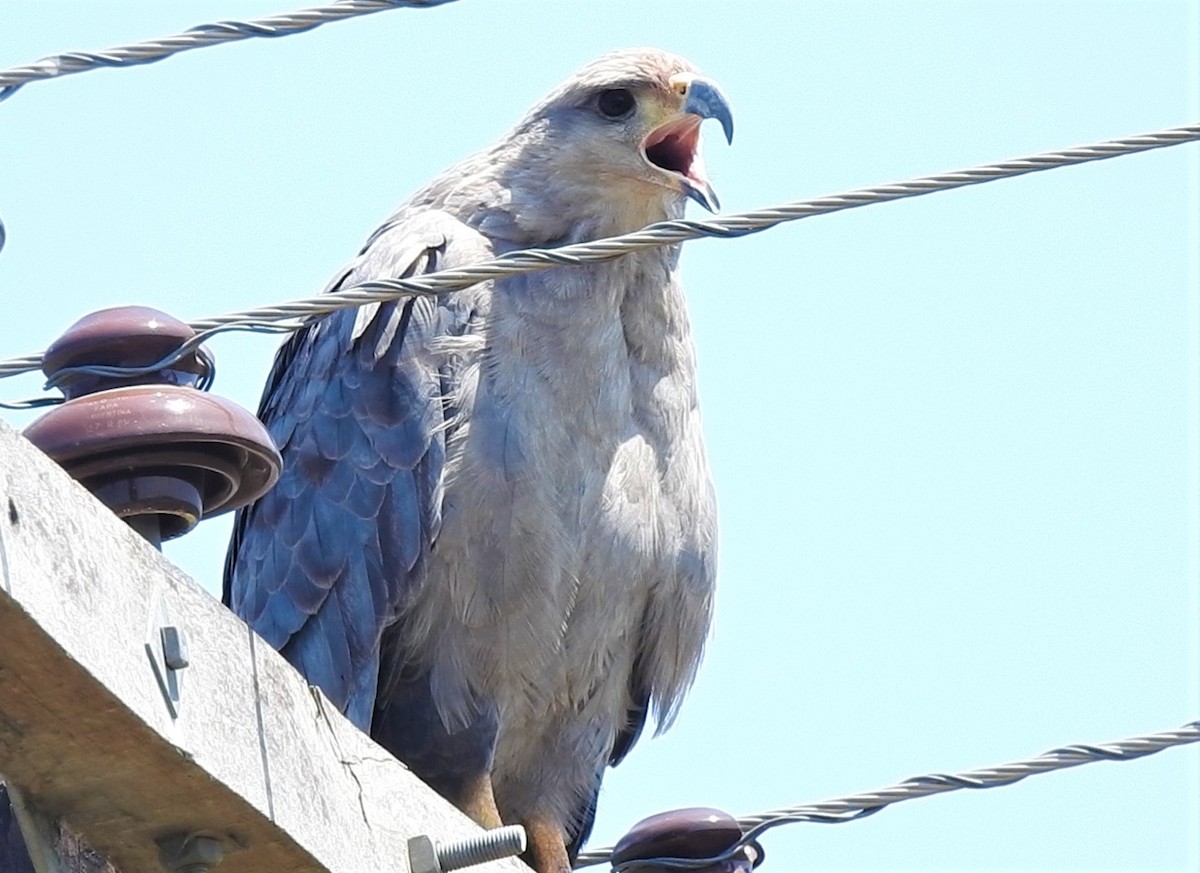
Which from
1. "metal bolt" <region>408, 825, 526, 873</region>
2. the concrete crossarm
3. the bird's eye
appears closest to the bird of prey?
the bird's eye

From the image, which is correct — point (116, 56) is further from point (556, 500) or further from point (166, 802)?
point (556, 500)

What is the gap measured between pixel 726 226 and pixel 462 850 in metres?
1.32

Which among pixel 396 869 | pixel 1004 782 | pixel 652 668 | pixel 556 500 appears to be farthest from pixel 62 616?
pixel 652 668

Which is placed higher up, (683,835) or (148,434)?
(148,434)

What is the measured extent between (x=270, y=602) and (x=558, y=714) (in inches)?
37.1

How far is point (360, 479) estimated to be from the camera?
7523 mm

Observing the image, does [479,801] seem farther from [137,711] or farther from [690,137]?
[137,711]

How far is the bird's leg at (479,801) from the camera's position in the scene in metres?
7.50

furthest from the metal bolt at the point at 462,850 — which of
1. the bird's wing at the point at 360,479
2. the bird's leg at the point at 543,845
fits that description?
the bird's leg at the point at 543,845

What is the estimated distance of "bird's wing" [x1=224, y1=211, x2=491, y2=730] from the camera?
7391 mm

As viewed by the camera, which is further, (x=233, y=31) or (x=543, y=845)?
(x=543, y=845)

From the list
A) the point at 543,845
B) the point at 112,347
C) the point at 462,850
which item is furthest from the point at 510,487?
the point at 112,347

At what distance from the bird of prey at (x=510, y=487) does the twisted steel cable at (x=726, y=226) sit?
2.40 meters

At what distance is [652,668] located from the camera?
7902mm
